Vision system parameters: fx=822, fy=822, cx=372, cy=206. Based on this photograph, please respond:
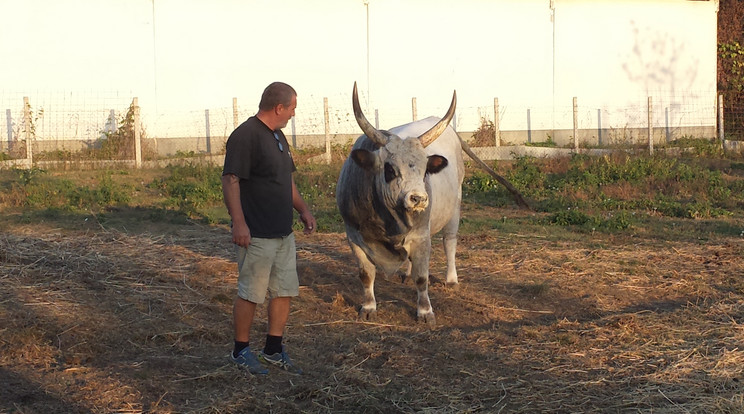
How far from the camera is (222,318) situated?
6320 millimetres

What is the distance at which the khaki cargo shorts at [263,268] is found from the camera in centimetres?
489

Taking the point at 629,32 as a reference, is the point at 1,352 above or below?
below

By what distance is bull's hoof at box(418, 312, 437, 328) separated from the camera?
20.6 ft

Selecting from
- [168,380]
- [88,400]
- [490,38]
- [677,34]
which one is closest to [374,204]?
[168,380]

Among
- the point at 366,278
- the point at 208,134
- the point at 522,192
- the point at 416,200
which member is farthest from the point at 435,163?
the point at 208,134

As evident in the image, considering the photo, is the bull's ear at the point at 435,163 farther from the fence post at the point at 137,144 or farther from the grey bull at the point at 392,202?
the fence post at the point at 137,144

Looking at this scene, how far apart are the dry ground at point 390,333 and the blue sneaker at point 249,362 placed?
6 cm

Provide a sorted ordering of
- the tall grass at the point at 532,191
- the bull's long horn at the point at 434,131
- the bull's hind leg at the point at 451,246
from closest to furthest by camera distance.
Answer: the bull's long horn at the point at 434,131 → the bull's hind leg at the point at 451,246 → the tall grass at the point at 532,191

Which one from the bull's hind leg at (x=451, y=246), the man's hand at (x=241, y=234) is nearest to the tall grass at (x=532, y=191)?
the bull's hind leg at (x=451, y=246)

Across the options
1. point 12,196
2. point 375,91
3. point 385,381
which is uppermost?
point 375,91

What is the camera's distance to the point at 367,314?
21.2 ft

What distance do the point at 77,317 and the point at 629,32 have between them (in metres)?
20.7

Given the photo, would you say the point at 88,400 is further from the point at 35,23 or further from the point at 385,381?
the point at 35,23

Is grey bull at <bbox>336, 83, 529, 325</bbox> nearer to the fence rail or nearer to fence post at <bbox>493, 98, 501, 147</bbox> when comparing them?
the fence rail
